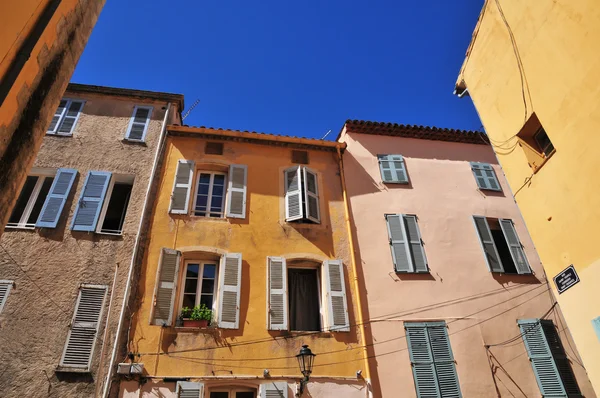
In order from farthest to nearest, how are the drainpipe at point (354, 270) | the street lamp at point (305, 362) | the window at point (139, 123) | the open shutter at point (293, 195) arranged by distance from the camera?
the window at point (139, 123) → the open shutter at point (293, 195) → the drainpipe at point (354, 270) → the street lamp at point (305, 362)

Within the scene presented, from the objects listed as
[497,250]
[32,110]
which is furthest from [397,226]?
[32,110]

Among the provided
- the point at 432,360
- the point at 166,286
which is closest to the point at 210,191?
the point at 166,286

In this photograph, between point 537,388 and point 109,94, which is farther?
point 109,94

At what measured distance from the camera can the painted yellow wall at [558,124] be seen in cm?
549

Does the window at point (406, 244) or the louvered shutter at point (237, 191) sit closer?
the window at point (406, 244)

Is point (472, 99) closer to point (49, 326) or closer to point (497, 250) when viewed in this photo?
point (497, 250)

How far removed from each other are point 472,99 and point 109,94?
8959mm

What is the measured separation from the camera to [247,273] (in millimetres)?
8531

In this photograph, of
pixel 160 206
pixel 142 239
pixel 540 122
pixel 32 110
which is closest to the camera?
pixel 32 110

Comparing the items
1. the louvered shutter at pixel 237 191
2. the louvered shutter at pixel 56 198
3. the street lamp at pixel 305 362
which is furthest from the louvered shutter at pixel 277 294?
the louvered shutter at pixel 56 198

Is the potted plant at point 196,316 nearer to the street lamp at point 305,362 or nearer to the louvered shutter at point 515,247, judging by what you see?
the street lamp at point 305,362

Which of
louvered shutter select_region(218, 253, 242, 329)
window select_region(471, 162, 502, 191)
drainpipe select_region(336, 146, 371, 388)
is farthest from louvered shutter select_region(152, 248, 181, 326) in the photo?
window select_region(471, 162, 502, 191)

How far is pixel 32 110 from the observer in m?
3.47

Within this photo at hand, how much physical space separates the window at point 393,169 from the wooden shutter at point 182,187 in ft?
16.1
